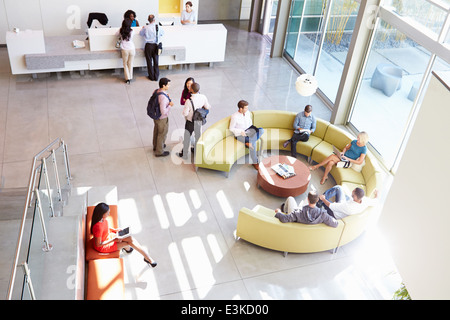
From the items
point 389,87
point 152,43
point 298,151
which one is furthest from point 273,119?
point 152,43

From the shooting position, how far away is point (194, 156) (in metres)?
8.84

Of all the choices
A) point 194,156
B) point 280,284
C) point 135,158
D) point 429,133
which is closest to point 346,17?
point 194,156

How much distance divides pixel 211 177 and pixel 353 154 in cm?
267

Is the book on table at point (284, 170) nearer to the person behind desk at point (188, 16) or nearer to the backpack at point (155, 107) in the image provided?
the backpack at point (155, 107)

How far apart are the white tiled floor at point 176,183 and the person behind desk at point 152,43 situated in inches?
13.8

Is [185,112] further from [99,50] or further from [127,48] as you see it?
[99,50]

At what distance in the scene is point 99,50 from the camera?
36.9ft

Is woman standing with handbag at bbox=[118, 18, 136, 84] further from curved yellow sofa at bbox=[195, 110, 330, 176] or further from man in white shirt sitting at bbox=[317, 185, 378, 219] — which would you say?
man in white shirt sitting at bbox=[317, 185, 378, 219]

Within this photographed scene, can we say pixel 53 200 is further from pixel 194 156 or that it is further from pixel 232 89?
pixel 232 89

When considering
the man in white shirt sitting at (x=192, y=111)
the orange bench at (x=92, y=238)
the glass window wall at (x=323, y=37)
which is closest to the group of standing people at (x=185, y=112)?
the man in white shirt sitting at (x=192, y=111)

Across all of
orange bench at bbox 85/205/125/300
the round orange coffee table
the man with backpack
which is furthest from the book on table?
orange bench at bbox 85/205/125/300

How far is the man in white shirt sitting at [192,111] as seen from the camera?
8.28 meters

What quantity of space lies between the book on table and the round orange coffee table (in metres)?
0.05

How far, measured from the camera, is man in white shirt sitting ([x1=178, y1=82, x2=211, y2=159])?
27.2 feet
